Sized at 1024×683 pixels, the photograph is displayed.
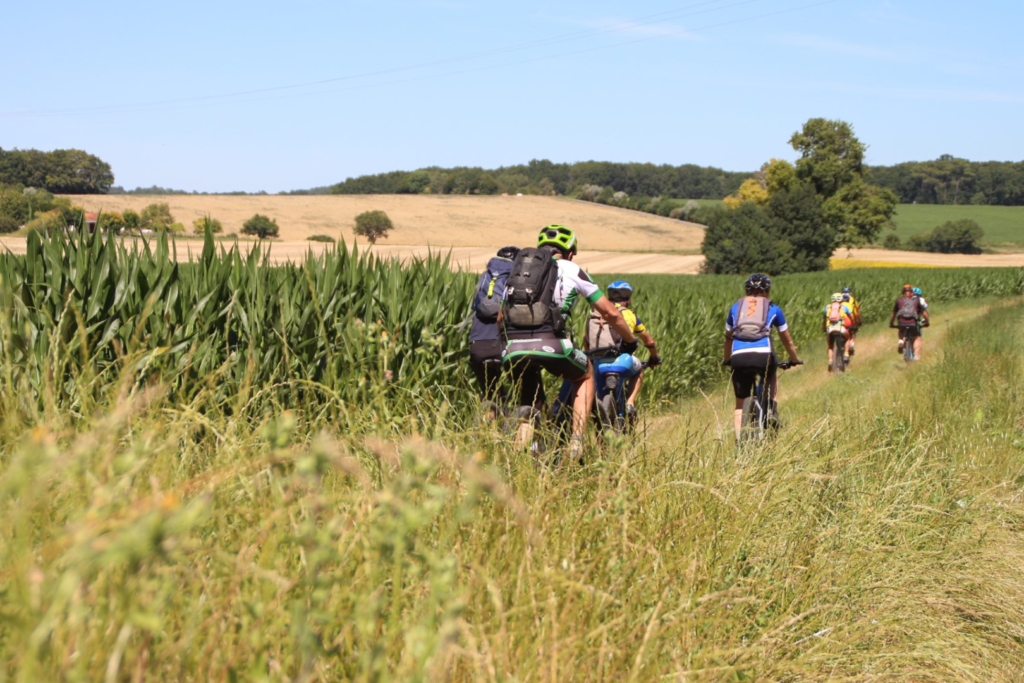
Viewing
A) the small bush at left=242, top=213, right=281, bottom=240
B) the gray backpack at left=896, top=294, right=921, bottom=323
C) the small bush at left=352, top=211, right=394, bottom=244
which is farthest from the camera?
the small bush at left=352, top=211, right=394, bottom=244

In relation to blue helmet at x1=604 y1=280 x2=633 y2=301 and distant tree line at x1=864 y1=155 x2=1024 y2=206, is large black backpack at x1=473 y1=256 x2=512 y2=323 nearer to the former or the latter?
blue helmet at x1=604 y1=280 x2=633 y2=301

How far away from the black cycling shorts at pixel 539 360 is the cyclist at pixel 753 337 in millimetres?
2753

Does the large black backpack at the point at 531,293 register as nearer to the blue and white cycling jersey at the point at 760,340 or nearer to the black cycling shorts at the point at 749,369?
the black cycling shorts at the point at 749,369

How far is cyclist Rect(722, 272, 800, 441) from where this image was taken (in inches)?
331

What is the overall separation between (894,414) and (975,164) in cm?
16093

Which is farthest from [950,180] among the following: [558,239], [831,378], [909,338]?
[558,239]

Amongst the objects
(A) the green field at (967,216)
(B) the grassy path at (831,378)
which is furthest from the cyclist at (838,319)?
(A) the green field at (967,216)

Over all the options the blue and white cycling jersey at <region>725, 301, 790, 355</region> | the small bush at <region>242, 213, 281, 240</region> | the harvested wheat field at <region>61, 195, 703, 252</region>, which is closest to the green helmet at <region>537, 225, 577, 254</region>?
the blue and white cycling jersey at <region>725, 301, 790, 355</region>

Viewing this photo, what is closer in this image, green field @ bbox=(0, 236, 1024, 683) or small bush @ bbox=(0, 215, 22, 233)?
green field @ bbox=(0, 236, 1024, 683)

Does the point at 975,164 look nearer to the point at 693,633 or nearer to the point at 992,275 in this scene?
the point at 992,275

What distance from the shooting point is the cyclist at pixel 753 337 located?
8406mm

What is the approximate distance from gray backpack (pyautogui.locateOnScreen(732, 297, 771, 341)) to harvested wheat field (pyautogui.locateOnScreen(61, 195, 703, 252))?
54.0 m

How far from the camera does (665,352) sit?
14.3 metres

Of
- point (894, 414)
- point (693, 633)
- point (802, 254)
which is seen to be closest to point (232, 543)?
point (693, 633)
